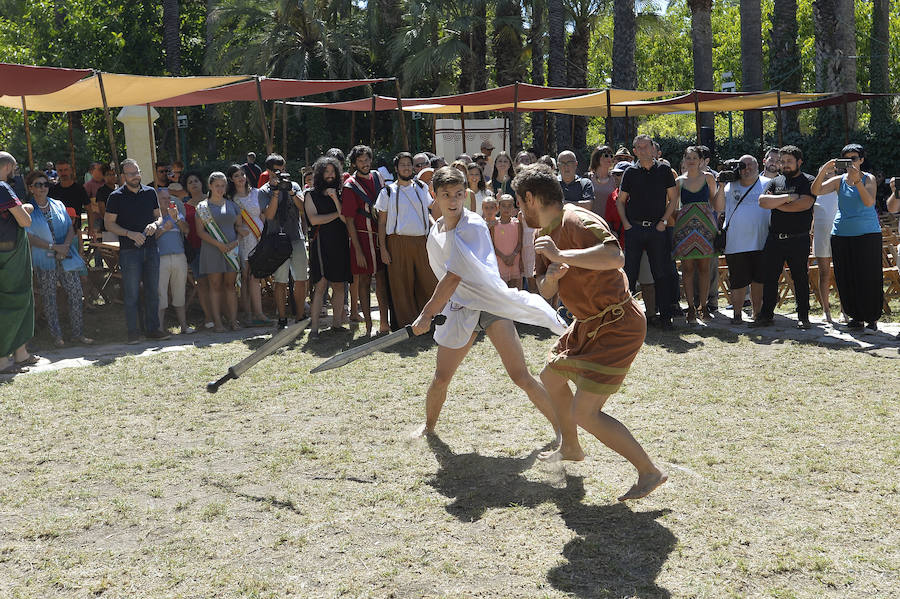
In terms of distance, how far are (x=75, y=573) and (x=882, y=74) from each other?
22.5 meters

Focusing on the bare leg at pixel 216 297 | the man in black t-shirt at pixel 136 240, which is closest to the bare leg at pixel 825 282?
the bare leg at pixel 216 297

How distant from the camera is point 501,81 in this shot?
87.9ft

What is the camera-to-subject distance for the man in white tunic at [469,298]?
5016 millimetres

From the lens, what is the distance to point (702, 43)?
24516mm

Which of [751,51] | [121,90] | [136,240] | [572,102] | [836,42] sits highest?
[751,51]

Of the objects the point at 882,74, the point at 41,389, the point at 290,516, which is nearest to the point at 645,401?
the point at 290,516

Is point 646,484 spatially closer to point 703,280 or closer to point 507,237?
point 507,237

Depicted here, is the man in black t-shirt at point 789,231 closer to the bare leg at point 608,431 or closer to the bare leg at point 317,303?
the bare leg at point 317,303

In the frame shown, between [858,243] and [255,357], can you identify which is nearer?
[255,357]

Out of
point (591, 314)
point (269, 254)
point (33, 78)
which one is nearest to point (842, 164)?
point (591, 314)

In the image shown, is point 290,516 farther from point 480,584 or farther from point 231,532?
point 480,584

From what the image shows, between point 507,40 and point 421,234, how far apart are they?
19.7 m

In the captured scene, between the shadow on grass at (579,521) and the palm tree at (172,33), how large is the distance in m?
26.8

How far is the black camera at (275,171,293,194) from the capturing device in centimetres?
922
